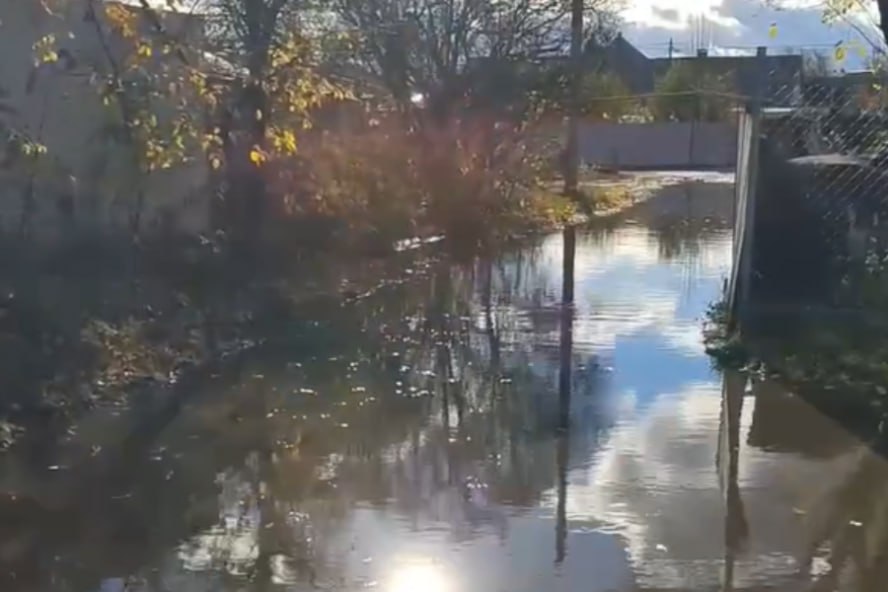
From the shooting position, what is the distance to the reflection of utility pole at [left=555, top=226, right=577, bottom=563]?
7.82 m

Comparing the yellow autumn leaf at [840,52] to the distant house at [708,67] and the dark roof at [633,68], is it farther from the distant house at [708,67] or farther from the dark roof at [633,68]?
the dark roof at [633,68]

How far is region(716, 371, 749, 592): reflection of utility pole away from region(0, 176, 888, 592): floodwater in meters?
0.02

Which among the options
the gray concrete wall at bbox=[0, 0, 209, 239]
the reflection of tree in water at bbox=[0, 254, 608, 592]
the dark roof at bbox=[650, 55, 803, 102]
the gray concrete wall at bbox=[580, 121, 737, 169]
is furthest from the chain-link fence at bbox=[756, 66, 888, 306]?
the gray concrete wall at bbox=[580, 121, 737, 169]

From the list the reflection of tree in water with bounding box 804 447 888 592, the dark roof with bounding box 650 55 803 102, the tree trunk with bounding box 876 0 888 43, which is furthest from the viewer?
the dark roof with bounding box 650 55 803 102

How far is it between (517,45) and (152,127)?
22.6 m

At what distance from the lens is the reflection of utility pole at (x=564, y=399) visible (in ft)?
25.6

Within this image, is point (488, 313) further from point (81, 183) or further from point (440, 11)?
point (440, 11)

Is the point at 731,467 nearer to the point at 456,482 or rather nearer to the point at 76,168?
the point at 456,482

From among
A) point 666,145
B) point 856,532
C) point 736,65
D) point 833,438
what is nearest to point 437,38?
point 833,438

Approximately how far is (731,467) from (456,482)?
1792mm

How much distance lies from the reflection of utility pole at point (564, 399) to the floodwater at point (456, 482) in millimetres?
32

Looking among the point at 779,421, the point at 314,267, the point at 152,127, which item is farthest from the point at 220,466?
the point at 314,267

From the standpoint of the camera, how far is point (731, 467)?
9352 mm

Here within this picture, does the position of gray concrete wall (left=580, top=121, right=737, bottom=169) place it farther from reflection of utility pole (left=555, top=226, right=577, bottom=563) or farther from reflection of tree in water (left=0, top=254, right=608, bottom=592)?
reflection of tree in water (left=0, top=254, right=608, bottom=592)
